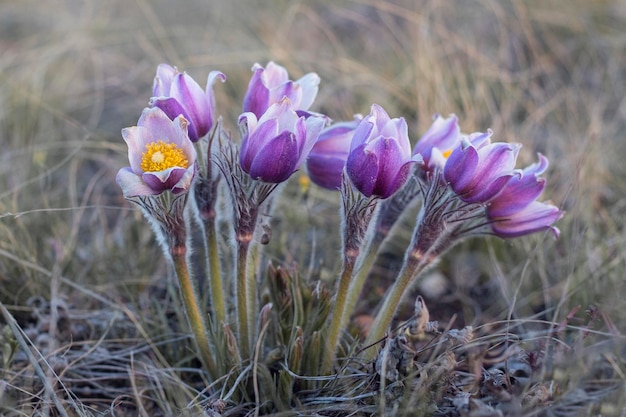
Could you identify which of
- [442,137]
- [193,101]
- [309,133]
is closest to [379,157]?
A: [309,133]

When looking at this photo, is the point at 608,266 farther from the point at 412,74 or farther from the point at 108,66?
the point at 108,66

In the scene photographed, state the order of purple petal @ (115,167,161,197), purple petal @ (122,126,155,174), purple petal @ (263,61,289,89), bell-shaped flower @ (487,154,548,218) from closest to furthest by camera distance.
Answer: purple petal @ (115,167,161,197) < purple petal @ (122,126,155,174) < bell-shaped flower @ (487,154,548,218) < purple petal @ (263,61,289,89)

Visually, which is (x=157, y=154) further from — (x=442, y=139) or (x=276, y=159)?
(x=442, y=139)

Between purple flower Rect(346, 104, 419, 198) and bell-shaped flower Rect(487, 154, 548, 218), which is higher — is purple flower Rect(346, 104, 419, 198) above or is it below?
above

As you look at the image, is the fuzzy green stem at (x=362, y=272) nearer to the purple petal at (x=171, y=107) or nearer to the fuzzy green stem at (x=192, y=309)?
the fuzzy green stem at (x=192, y=309)

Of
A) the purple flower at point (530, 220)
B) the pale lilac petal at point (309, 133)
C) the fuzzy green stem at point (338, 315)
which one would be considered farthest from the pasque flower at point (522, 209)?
the pale lilac petal at point (309, 133)

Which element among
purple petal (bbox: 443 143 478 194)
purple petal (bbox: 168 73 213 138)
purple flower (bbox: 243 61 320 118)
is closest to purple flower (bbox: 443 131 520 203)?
purple petal (bbox: 443 143 478 194)

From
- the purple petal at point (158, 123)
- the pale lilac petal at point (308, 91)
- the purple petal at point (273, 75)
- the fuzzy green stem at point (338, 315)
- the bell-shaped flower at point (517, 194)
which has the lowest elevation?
the fuzzy green stem at point (338, 315)

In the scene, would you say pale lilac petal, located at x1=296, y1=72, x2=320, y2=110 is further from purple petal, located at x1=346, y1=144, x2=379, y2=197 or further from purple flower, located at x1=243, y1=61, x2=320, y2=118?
purple petal, located at x1=346, y1=144, x2=379, y2=197
